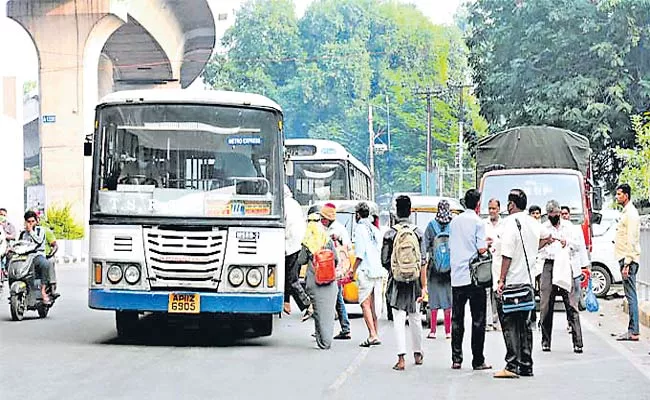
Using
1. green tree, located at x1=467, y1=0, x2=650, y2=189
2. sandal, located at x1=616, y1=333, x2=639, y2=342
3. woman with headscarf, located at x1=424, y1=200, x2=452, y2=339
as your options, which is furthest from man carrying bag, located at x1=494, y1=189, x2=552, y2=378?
green tree, located at x1=467, y1=0, x2=650, y2=189

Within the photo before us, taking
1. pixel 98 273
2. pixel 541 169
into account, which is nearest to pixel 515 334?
pixel 98 273

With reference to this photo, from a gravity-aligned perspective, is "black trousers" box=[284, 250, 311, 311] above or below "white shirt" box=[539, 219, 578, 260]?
below

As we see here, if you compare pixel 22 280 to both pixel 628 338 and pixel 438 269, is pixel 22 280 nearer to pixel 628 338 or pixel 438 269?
pixel 438 269

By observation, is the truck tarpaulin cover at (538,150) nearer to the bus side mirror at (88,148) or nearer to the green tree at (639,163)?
the green tree at (639,163)

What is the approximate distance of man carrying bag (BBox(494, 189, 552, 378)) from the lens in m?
11.2

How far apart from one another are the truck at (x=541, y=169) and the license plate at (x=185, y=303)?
8.87 meters

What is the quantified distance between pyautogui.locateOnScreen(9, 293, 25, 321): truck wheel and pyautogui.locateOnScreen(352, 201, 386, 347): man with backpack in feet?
18.8

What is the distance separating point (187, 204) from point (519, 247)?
4.31 meters

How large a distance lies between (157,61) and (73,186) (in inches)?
415

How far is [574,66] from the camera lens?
113ft

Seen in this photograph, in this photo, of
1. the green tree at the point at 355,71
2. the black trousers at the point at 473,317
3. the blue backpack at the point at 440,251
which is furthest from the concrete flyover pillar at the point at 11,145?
the black trousers at the point at 473,317

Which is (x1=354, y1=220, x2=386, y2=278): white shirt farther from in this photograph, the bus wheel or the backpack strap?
the bus wheel

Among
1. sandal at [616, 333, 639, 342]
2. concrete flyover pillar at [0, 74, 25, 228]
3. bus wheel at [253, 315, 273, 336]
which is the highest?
concrete flyover pillar at [0, 74, 25, 228]

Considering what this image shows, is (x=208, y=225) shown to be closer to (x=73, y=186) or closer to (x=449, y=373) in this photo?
(x=449, y=373)
